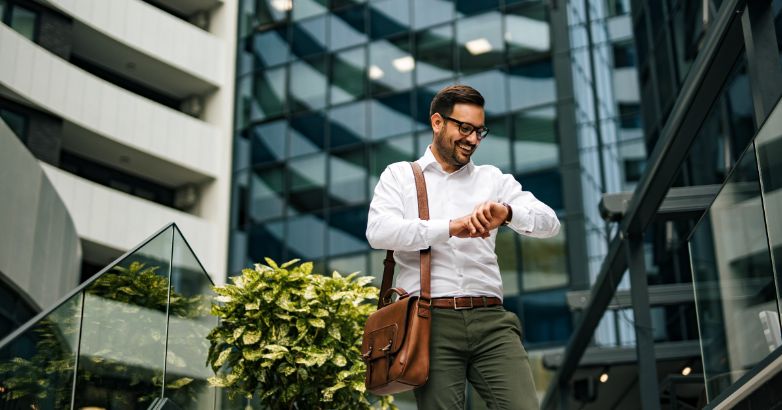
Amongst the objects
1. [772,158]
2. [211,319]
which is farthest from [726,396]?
[211,319]

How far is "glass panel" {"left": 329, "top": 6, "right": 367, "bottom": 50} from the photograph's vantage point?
24484 mm

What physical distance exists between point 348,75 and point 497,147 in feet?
15.8

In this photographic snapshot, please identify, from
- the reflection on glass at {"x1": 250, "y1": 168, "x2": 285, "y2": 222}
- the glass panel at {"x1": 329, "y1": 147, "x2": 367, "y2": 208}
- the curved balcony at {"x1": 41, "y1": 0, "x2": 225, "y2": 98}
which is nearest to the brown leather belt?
the glass panel at {"x1": 329, "y1": 147, "x2": 367, "y2": 208}

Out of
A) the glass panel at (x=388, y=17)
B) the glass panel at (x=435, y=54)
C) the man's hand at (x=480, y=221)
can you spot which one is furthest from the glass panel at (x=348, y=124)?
the man's hand at (x=480, y=221)

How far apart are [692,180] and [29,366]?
1079 cm

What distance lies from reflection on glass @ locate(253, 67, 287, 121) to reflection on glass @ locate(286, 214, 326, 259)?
3276 mm

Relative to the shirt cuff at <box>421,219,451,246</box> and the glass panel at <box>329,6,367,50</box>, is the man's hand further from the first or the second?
the glass panel at <box>329,6,367,50</box>

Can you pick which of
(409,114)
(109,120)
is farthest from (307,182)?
(109,120)

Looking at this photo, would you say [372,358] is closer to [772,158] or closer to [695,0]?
[772,158]

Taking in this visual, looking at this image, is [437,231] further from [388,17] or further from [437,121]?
[388,17]

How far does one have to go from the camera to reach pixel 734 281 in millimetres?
5254

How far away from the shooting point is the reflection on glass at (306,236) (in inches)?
914

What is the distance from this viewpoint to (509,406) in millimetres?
3340

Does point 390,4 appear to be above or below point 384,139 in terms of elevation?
above
